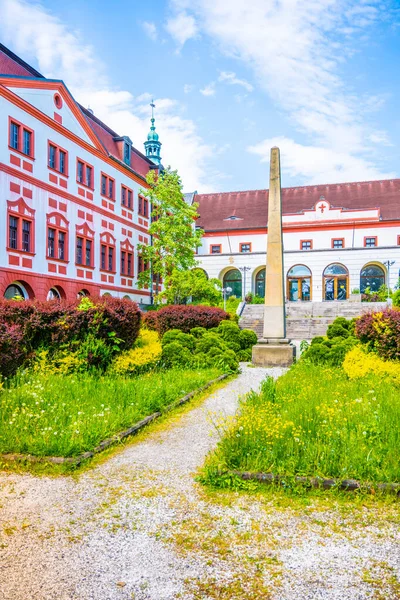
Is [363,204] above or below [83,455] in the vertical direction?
above

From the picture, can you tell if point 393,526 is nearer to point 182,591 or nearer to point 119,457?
point 182,591

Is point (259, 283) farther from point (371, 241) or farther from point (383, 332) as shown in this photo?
point (383, 332)

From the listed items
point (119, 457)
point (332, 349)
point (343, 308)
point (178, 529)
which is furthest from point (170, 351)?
point (343, 308)

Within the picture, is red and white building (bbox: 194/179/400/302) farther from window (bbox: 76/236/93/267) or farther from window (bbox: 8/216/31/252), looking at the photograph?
window (bbox: 8/216/31/252)

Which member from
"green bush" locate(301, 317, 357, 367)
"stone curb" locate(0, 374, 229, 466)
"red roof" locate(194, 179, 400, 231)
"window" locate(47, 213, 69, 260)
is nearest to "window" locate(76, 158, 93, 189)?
"window" locate(47, 213, 69, 260)

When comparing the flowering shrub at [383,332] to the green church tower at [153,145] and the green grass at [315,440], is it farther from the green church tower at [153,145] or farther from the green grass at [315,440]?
the green church tower at [153,145]

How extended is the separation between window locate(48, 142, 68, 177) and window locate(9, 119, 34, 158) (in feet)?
5.29

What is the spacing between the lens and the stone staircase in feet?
81.9

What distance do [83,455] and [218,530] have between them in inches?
80.2

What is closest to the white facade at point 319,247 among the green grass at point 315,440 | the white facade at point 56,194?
the white facade at point 56,194

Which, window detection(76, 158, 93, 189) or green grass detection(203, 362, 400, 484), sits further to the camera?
window detection(76, 158, 93, 189)

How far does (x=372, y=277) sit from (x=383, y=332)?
3275 centimetres

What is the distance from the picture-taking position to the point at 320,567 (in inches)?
127

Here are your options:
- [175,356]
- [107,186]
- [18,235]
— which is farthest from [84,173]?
[175,356]
